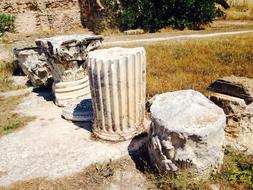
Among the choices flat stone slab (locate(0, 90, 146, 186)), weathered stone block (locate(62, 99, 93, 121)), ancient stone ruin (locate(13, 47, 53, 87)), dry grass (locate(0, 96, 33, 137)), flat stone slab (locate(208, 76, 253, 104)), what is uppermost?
flat stone slab (locate(208, 76, 253, 104))

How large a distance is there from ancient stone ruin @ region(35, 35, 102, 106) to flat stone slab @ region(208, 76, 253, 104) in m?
2.91

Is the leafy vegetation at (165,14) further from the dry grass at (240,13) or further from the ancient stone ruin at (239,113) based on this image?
the ancient stone ruin at (239,113)

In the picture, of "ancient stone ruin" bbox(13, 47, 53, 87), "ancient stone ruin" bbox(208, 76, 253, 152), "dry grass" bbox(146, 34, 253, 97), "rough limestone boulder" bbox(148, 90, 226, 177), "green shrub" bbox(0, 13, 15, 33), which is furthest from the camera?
"green shrub" bbox(0, 13, 15, 33)

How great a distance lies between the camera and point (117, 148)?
18.7 feet

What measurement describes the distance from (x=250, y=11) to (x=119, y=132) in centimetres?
1370

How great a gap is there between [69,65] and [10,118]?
169 centimetres

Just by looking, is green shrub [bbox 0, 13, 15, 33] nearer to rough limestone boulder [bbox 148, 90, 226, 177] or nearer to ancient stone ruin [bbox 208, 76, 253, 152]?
Answer: ancient stone ruin [bbox 208, 76, 253, 152]

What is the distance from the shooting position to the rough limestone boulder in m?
4.52

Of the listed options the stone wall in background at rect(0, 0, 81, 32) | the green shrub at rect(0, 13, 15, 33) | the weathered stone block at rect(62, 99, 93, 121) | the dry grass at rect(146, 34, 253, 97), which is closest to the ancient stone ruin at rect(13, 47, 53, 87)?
the weathered stone block at rect(62, 99, 93, 121)

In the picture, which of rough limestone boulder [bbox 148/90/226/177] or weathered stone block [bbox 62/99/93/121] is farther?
weathered stone block [bbox 62/99/93/121]

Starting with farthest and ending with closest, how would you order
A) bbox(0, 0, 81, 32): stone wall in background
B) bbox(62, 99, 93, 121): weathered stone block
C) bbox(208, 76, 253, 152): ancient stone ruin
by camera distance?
bbox(0, 0, 81, 32): stone wall in background, bbox(62, 99, 93, 121): weathered stone block, bbox(208, 76, 253, 152): ancient stone ruin

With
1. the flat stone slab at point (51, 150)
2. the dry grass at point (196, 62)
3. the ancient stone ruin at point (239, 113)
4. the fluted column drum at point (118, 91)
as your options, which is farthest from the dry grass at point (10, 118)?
the ancient stone ruin at point (239, 113)

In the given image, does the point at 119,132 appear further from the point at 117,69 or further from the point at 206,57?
the point at 206,57

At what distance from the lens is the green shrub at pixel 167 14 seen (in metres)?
15.1
